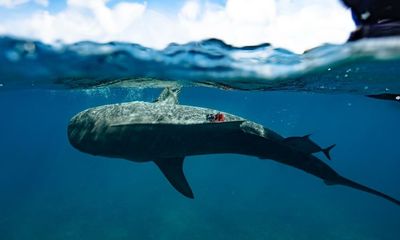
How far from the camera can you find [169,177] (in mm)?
8211

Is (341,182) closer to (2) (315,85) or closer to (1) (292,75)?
(1) (292,75)

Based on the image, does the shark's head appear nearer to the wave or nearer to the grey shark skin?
the grey shark skin

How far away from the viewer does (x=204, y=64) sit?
41.5 ft

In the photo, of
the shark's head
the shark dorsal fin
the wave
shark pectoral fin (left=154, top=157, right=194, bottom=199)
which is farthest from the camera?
the wave

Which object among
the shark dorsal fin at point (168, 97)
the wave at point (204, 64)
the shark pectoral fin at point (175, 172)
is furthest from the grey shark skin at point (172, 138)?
the wave at point (204, 64)

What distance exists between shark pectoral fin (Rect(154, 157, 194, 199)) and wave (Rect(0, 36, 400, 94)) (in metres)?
3.78

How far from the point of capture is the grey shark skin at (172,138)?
23.9 feet

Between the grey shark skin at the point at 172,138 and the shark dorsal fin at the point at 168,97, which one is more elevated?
the shark dorsal fin at the point at 168,97

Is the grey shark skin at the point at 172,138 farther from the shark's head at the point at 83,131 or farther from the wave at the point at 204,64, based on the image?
the wave at the point at 204,64

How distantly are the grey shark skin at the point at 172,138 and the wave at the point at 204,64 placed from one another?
3.24m

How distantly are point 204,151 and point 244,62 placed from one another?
514 centimetres

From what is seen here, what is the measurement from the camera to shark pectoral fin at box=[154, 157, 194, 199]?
8.15 meters

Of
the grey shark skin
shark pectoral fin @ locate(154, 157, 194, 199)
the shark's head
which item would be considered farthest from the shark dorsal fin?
the shark's head

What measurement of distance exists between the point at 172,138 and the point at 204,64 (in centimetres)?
578
